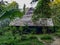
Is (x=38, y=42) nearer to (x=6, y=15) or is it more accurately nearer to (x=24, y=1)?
(x=6, y=15)

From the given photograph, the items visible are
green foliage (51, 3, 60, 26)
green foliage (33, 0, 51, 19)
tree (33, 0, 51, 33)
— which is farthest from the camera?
green foliage (33, 0, 51, 19)

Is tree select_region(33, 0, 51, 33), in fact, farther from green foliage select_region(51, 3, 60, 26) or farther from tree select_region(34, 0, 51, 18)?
green foliage select_region(51, 3, 60, 26)

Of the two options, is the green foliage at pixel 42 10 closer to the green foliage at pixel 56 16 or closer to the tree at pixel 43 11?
the tree at pixel 43 11

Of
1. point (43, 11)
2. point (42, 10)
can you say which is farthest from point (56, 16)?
point (42, 10)

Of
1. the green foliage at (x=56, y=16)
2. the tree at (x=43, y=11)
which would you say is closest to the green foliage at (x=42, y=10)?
the tree at (x=43, y=11)

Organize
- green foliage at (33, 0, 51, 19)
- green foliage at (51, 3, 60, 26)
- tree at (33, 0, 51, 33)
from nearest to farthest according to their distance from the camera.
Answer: green foliage at (51, 3, 60, 26) < tree at (33, 0, 51, 33) < green foliage at (33, 0, 51, 19)

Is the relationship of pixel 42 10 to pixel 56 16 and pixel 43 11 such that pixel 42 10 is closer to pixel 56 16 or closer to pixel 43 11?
pixel 43 11

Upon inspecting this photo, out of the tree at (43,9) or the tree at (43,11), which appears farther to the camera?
the tree at (43,9)

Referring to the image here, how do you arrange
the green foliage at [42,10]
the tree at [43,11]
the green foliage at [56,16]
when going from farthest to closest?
the green foliage at [42,10]
the tree at [43,11]
the green foliage at [56,16]

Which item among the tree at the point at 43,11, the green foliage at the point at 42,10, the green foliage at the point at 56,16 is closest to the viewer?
the green foliage at the point at 56,16

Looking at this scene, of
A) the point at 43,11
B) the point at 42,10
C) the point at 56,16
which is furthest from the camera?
the point at 42,10

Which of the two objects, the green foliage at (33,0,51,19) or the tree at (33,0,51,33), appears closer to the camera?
the tree at (33,0,51,33)

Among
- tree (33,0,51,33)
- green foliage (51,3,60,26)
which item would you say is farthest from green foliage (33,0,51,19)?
green foliage (51,3,60,26)

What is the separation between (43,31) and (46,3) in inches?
93.4
